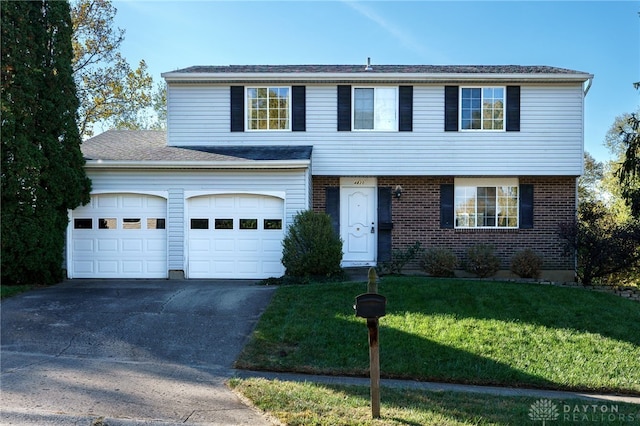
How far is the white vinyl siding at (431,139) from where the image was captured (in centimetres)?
1373

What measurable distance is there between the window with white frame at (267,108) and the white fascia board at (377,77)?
1.28ft

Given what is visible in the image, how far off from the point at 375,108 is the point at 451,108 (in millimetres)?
2224

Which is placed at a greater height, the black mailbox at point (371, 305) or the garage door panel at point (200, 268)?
the black mailbox at point (371, 305)

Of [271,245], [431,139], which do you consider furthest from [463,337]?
[431,139]

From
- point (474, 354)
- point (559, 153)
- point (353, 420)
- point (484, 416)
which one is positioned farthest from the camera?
point (559, 153)

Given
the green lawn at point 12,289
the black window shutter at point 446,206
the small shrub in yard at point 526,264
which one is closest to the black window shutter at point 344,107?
the black window shutter at point 446,206

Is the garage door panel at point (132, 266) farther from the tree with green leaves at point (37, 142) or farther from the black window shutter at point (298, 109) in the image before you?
the black window shutter at point (298, 109)

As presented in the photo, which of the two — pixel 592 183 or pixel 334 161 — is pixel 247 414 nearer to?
pixel 334 161

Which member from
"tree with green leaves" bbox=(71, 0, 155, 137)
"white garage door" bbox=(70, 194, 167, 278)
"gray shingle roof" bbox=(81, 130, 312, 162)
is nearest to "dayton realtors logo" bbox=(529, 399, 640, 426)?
"gray shingle roof" bbox=(81, 130, 312, 162)

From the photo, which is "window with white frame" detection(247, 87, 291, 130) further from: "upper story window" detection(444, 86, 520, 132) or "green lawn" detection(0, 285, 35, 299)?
"green lawn" detection(0, 285, 35, 299)

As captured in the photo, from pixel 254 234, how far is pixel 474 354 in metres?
7.02

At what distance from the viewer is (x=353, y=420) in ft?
14.9

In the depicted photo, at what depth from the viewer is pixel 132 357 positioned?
6867 mm

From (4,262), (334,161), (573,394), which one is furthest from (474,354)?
(4,262)
